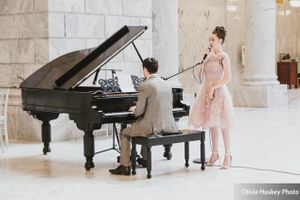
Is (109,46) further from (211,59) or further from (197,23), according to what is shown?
(197,23)

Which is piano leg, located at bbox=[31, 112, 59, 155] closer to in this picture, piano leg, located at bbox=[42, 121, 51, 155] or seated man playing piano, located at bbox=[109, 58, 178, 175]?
piano leg, located at bbox=[42, 121, 51, 155]

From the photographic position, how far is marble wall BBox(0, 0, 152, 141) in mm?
9727

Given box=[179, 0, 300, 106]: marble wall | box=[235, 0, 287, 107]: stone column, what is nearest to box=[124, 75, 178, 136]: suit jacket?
box=[235, 0, 287, 107]: stone column

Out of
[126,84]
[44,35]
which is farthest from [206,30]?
[126,84]

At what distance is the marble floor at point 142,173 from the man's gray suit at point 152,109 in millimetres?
519

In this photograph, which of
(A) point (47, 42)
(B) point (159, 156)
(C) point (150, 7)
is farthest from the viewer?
(C) point (150, 7)

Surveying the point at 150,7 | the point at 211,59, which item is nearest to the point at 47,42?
the point at 150,7

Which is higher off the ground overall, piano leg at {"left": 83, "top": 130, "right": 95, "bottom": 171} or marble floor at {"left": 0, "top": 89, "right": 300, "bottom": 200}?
piano leg at {"left": 83, "top": 130, "right": 95, "bottom": 171}

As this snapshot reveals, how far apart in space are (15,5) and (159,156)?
145 inches

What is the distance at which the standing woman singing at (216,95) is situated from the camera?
716 cm

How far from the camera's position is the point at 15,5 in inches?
399

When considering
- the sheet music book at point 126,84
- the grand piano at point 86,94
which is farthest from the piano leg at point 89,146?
the sheet music book at point 126,84

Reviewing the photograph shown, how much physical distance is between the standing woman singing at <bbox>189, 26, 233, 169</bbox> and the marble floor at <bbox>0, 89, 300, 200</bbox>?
1.65 ft

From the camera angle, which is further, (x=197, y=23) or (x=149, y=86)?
(x=197, y=23)
